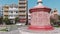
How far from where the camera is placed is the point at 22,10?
53.0m

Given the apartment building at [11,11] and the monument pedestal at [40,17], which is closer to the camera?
the monument pedestal at [40,17]

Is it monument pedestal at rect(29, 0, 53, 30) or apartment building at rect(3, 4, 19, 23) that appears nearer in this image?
monument pedestal at rect(29, 0, 53, 30)

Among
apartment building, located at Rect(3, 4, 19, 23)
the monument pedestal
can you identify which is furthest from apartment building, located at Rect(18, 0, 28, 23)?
the monument pedestal

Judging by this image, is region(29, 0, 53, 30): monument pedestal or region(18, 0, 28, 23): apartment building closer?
region(29, 0, 53, 30): monument pedestal

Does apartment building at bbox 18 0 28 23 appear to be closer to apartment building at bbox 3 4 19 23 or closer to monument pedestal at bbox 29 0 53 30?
apartment building at bbox 3 4 19 23

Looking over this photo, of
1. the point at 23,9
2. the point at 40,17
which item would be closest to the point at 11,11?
the point at 23,9

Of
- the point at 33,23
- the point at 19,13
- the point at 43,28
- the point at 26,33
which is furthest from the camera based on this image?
the point at 19,13

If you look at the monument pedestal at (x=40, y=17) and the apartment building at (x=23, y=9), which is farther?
the apartment building at (x=23, y=9)

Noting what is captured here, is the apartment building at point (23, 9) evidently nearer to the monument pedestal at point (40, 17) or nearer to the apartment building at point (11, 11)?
the apartment building at point (11, 11)

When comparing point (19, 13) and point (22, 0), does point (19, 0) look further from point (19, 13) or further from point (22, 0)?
point (19, 13)

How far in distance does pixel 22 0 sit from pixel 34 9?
136 ft

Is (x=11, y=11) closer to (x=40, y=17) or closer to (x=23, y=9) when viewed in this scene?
(x=23, y=9)

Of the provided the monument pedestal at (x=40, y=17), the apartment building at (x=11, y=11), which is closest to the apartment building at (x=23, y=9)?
the apartment building at (x=11, y=11)

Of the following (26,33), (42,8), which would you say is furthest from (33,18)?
(26,33)
